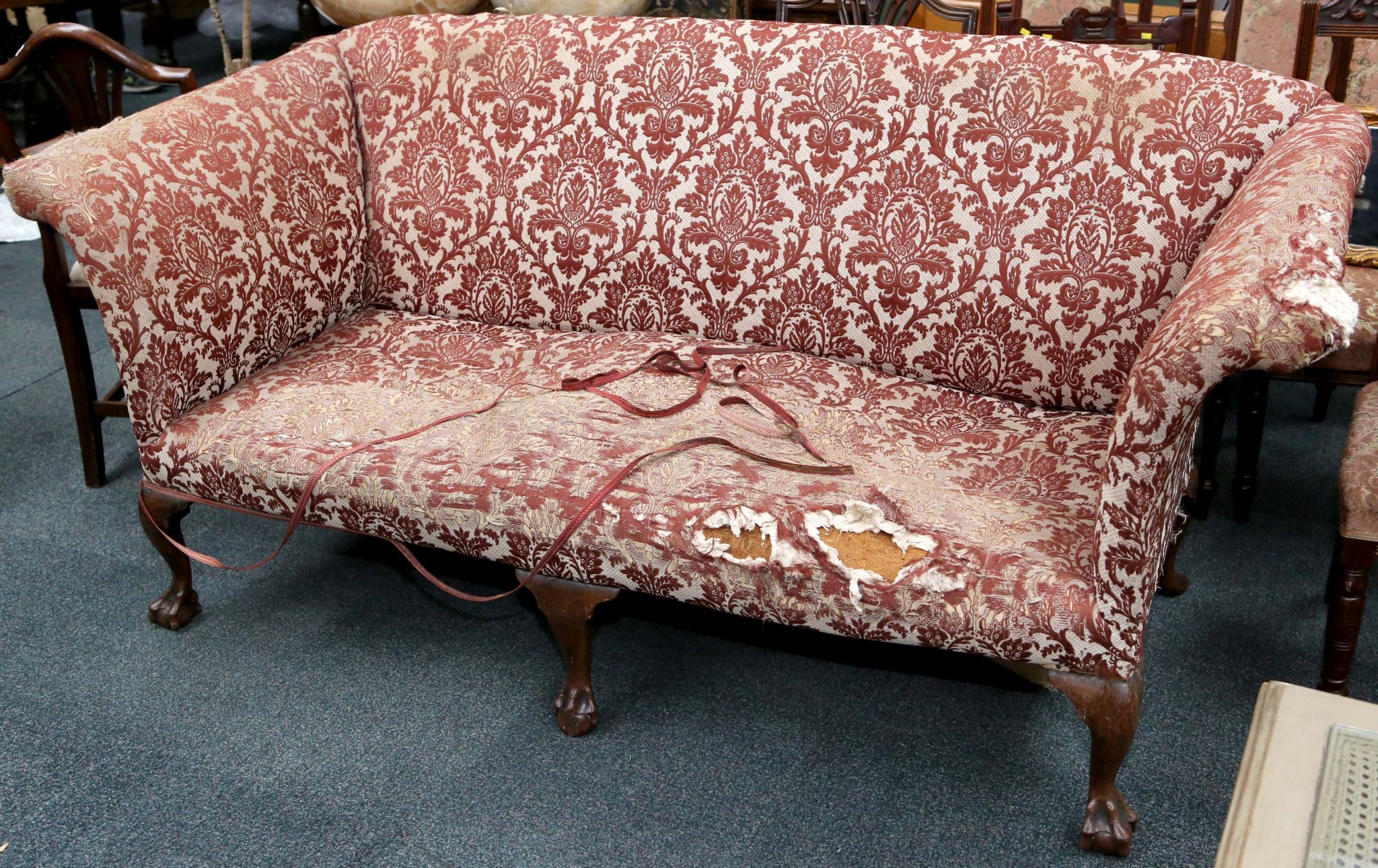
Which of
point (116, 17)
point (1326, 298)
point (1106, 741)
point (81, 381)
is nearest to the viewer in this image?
point (1326, 298)

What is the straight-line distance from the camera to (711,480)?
1.61 m

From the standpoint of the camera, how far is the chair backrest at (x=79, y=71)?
91.1 inches

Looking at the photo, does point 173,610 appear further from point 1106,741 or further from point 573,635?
point 1106,741

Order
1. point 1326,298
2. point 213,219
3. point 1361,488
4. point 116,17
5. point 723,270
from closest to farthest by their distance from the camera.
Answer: point 1326,298 < point 1361,488 < point 213,219 < point 723,270 < point 116,17

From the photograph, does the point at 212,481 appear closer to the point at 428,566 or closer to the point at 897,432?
the point at 428,566

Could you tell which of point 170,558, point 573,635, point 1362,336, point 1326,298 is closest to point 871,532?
point 573,635

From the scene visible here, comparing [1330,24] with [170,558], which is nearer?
[170,558]

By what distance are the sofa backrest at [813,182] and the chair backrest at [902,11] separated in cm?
44

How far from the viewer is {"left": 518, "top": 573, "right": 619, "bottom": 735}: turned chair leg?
5.45 ft

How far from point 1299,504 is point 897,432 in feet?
3.34

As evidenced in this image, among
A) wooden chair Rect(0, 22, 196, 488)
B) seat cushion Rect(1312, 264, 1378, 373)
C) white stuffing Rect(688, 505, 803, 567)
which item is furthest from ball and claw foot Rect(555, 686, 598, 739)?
seat cushion Rect(1312, 264, 1378, 373)

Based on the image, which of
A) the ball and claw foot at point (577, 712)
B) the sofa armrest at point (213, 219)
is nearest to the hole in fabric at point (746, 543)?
the ball and claw foot at point (577, 712)

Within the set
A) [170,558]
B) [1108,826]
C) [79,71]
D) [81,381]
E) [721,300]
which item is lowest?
[1108,826]

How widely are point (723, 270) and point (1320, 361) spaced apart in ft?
3.31
